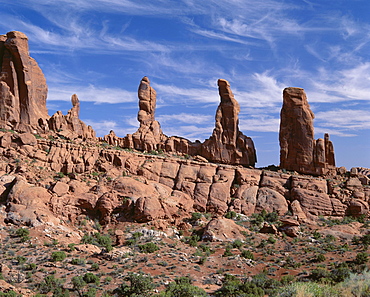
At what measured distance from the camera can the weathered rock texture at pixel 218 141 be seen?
61.6 metres

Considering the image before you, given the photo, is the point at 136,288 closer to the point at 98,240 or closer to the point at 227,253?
the point at 227,253

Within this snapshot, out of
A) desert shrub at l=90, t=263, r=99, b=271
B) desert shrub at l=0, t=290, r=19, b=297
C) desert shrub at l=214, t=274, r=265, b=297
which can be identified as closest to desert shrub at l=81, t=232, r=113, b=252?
desert shrub at l=90, t=263, r=99, b=271

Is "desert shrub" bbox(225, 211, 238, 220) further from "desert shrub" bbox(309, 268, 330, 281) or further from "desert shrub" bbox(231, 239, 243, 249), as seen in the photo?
"desert shrub" bbox(309, 268, 330, 281)

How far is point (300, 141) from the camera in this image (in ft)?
197

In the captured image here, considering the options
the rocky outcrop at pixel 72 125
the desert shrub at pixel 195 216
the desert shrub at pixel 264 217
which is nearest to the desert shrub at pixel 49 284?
the desert shrub at pixel 195 216

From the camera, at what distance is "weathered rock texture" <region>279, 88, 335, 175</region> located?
196 feet

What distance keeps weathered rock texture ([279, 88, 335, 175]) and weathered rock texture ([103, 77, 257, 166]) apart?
5.26 metres

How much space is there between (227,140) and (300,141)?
10.5m

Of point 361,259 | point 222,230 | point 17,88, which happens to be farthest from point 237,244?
point 17,88

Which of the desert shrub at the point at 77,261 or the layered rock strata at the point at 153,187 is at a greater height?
the layered rock strata at the point at 153,187

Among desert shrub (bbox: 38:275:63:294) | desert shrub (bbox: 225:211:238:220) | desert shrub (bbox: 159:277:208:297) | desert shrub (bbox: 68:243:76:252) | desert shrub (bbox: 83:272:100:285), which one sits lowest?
desert shrub (bbox: 38:275:63:294)

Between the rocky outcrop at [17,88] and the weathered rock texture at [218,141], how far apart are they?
11.1 m

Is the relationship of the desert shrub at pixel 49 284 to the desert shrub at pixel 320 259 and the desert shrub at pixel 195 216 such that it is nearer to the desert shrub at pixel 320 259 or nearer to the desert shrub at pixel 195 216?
the desert shrub at pixel 195 216

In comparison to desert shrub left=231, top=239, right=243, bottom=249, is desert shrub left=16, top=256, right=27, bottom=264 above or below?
below
